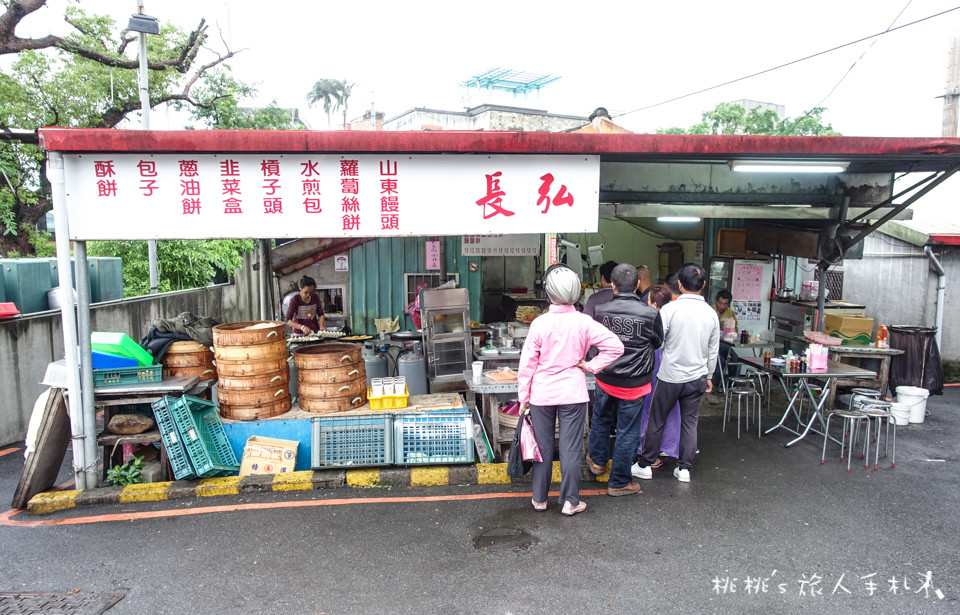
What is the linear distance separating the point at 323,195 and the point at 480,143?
157 centimetres

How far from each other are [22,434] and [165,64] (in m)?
10.9

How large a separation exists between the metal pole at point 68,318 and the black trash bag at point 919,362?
1099cm

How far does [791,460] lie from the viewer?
21.1 feet

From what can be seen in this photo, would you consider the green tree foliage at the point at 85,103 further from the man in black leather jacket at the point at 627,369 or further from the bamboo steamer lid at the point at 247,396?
the man in black leather jacket at the point at 627,369

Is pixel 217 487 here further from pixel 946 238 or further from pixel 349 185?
pixel 946 238

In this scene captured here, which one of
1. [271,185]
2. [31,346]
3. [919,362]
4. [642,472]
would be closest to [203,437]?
[271,185]

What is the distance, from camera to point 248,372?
5.89 m

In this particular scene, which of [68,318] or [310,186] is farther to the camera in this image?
[310,186]

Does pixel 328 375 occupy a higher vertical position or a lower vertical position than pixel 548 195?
lower

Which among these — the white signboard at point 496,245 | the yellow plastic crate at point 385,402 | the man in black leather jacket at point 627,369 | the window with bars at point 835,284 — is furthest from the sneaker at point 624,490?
the window with bars at point 835,284

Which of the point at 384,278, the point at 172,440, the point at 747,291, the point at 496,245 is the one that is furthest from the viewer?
the point at 384,278

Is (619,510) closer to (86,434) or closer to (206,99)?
(86,434)

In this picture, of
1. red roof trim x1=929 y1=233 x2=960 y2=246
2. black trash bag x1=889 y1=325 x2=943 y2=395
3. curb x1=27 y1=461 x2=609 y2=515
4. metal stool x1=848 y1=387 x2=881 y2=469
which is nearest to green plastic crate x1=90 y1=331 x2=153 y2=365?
curb x1=27 y1=461 x2=609 y2=515

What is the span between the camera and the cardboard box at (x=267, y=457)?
5750mm
